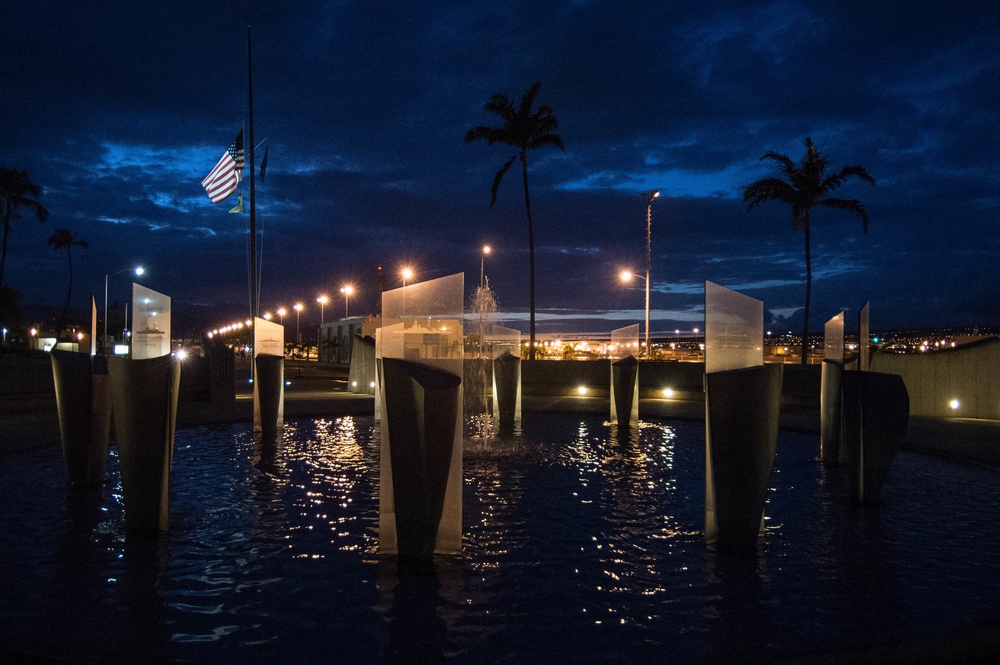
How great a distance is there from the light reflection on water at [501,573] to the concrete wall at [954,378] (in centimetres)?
Result: 913

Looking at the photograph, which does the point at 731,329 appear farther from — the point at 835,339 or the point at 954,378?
the point at 954,378

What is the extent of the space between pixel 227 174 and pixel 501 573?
21.7m

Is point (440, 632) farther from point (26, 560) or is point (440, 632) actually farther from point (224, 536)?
point (26, 560)

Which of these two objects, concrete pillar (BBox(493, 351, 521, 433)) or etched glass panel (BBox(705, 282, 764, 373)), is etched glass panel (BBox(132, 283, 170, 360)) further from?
concrete pillar (BBox(493, 351, 521, 433))

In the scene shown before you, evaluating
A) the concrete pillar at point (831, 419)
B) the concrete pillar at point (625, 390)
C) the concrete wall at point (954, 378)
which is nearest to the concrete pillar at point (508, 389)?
the concrete pillar at point (625, 390)

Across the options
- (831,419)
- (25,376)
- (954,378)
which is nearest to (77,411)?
(831,419)

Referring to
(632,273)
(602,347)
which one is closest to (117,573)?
(632,273)

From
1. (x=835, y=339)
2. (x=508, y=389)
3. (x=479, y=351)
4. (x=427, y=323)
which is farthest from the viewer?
(x=479, y=351)

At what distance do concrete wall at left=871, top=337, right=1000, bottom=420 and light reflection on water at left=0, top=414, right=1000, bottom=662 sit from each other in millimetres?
9127

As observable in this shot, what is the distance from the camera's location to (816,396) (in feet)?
74.9

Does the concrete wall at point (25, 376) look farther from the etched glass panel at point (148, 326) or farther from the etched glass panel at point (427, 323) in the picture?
the etched glass panel at point (427, 323)

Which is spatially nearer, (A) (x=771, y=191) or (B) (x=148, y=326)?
(B) (x=148, y=326)

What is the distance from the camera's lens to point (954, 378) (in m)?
19.4

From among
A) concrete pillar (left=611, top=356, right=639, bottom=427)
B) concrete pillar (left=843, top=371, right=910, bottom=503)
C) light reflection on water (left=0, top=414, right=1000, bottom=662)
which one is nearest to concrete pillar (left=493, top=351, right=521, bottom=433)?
concrete pillar (left=611, top=356, right=639, bottom=427)
